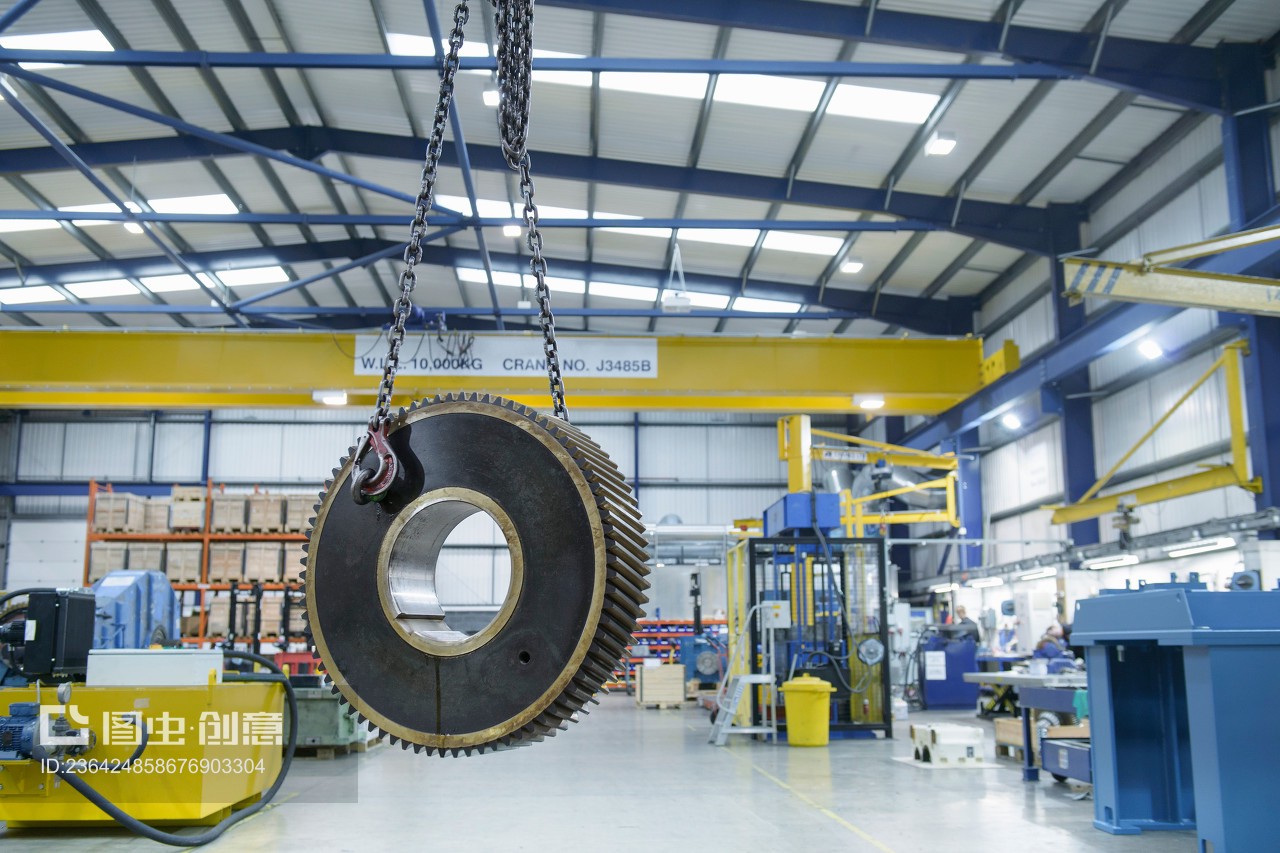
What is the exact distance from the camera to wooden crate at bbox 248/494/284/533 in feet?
45.7

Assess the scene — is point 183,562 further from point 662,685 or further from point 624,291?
point 624,291

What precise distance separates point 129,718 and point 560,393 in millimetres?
4977

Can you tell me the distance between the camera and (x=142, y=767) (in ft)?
19.5

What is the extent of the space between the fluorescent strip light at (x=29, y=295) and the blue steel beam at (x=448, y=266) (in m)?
0.82

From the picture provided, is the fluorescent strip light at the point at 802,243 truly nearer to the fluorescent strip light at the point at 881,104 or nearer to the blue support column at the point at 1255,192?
the fluorescent strip light at the point at 881,104

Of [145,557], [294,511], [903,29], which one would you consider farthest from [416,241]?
[145,557]

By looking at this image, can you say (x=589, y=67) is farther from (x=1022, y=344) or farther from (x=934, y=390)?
(x=1022, y=344)

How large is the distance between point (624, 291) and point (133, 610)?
402 inches

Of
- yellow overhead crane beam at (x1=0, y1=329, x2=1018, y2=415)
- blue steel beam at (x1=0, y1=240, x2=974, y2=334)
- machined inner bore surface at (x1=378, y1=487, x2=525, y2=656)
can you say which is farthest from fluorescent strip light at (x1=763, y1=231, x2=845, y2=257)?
machined inner bore surface at (x1=378, y1=487, x2=525, y2=656)

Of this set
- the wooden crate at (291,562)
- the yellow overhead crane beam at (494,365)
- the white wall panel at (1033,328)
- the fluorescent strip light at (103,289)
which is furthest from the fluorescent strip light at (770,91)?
the fluorescent strip light at (103,289)

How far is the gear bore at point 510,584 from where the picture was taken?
164 centimetres

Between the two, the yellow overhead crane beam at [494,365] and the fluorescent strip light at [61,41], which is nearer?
the yellow overhead crane beam at [494,365]

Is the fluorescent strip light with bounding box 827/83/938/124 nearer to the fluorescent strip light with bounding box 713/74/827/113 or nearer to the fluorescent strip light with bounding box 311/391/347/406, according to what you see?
the fluorescent strip light with bounding box 713/74/827/113

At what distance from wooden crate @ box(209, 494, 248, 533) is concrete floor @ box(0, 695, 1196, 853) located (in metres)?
5.09
